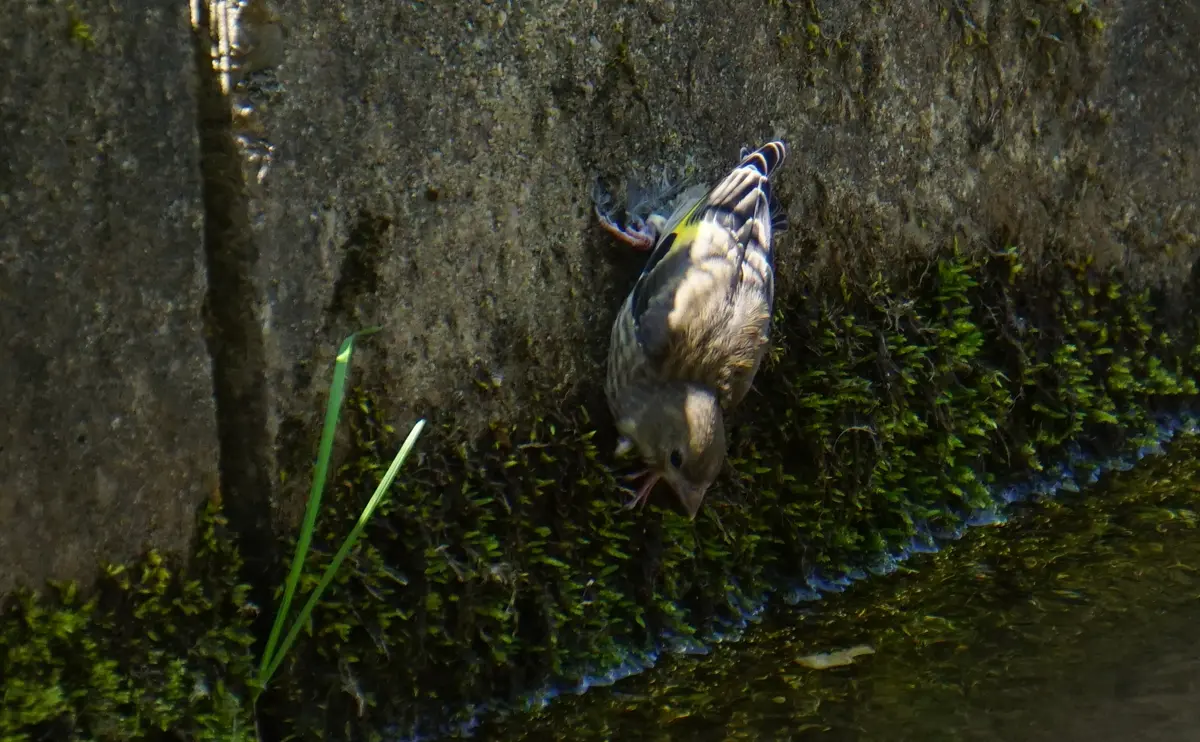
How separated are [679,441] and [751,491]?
0.66 meters

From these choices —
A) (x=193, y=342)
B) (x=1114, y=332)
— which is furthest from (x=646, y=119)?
(x=1114, y=332)

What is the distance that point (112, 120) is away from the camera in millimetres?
3016

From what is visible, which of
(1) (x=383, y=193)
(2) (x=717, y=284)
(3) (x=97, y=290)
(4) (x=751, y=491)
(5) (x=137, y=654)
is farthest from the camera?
(4) (x=751, y=491)

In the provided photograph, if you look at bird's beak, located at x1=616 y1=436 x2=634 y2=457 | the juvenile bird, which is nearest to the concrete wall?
the juvenile bird

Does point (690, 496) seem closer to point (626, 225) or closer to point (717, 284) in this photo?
point (717, 284)

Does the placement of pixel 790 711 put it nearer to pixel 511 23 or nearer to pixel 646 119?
pixel 646 119

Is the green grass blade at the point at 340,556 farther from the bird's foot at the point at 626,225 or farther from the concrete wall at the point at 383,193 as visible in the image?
the bird's foot at the point at 626,225

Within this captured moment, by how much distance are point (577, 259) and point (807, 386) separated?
1.17 metres

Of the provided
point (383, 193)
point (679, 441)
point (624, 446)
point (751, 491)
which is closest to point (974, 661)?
point (751, 491)

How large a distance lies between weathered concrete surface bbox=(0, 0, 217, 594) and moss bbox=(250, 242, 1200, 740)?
0.54 meters

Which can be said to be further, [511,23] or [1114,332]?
[1114,332]

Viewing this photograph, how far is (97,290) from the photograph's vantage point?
304 cm

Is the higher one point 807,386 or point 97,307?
point 97,307

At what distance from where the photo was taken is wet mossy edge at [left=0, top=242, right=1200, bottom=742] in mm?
3240
